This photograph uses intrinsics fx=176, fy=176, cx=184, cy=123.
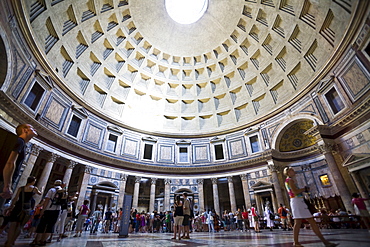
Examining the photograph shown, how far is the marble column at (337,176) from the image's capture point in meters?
11.6

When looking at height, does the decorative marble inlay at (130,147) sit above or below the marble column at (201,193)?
above

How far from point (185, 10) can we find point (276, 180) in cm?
2309

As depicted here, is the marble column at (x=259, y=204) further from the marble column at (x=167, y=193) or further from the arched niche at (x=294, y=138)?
the marble column at (x=167, y=193)

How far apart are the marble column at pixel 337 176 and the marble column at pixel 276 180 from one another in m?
4.61

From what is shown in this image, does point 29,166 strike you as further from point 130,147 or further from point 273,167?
point 273,167

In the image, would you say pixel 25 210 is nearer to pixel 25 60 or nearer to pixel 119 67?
pixel 25 60

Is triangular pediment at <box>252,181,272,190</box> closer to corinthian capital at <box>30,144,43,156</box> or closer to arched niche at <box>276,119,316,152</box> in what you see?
arched niche at <box>276,119,316,152</box>

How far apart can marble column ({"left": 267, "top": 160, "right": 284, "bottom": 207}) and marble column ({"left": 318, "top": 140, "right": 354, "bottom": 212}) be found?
15.1 ft

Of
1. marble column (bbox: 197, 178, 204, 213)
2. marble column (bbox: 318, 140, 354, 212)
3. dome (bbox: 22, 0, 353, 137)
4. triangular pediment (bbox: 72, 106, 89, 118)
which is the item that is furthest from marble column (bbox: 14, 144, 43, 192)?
marble column (bbox: 318, 140, 354, 212)

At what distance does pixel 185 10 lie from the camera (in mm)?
23234

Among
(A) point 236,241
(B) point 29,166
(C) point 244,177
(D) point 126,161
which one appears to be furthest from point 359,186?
(B) point 29,166

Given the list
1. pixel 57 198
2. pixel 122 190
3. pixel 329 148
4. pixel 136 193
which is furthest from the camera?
pixel 136 193

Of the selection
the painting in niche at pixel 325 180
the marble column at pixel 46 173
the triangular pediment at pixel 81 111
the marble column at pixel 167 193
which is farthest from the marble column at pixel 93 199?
the painting in niche at pixel 325 180

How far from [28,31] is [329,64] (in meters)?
21.9
